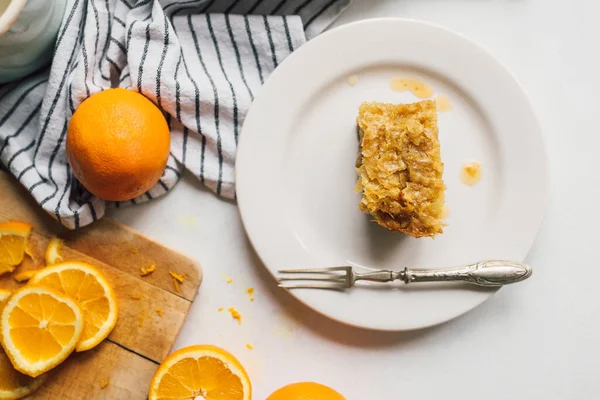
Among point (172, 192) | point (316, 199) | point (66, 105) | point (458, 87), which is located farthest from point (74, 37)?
point (458, 87)

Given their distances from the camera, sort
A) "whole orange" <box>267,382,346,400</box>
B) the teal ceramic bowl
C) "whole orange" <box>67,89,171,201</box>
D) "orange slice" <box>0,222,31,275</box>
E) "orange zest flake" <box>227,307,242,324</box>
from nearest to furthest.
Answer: the teal ceramic bowl, "whole orange" <box>67,89,171,201</box>, "whole orange" <box>267,382,346,400</box>, "orange slice" <box>0,222,31,275</box>, "orange zest flake" <box>227,307,242,324</box>

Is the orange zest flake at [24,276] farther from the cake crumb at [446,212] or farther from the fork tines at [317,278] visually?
the cake crumb at [446,212]

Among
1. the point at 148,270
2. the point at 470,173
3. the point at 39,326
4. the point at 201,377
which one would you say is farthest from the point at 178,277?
the point at 470,173

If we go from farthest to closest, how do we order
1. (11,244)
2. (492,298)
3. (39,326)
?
(492,298)
(11,244)
(39,326)

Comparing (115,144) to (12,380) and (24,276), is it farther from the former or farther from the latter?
(12,380)

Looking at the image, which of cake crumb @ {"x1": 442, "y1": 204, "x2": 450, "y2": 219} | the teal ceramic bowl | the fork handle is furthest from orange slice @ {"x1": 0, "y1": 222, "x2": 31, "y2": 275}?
cake crumb @ {"x1": 442, "y1": 204, "x2": 450, "y2": 219}

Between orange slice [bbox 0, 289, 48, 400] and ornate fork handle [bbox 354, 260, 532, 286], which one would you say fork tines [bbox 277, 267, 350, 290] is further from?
orange slice [bbox 0, 289, 48, 400]

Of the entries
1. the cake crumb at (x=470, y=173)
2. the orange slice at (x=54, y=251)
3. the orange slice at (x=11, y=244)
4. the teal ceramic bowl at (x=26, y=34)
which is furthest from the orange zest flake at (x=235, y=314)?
the teal ceramic bowl at (x=26, y=34)
